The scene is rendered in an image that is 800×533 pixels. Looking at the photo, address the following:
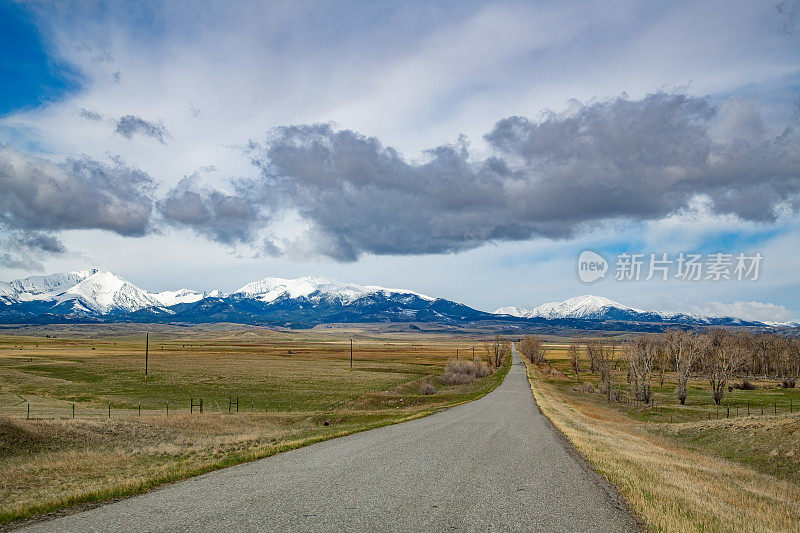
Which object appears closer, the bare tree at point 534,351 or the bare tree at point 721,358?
the bare tree at point 721,358

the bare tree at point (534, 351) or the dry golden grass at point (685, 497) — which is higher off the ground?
the dry golden grass at point (685, 497)

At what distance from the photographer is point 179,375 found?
87.2 m

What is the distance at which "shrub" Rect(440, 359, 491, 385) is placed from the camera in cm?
9056

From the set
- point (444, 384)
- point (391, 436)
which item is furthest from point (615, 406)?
point (391, 436)

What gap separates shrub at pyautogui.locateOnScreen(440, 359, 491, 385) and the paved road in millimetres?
68856

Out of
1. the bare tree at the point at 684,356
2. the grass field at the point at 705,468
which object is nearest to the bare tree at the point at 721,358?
the bare tree at the point at 684,356

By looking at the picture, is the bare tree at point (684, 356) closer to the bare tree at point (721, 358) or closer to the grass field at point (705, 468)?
the bare tree at point (721, 358)

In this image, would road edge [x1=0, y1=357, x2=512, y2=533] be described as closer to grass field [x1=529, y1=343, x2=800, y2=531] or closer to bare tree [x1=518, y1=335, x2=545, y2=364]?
grass field [x1=529, y1=343, x2=800, y2=531]

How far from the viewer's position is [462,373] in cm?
9838

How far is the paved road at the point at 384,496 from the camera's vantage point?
11422 millimetres

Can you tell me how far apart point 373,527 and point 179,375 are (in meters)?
86.2

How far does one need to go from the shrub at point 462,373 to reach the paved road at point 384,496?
6886cm

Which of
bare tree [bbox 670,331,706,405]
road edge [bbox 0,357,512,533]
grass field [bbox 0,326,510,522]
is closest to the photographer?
road edge [bbox 0,357,512,533]

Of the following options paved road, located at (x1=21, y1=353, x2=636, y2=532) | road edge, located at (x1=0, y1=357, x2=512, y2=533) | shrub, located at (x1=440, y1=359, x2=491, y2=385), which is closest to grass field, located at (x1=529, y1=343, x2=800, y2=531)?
paved road, located at (x1=21, y1=353, x2=636, y2=532)
